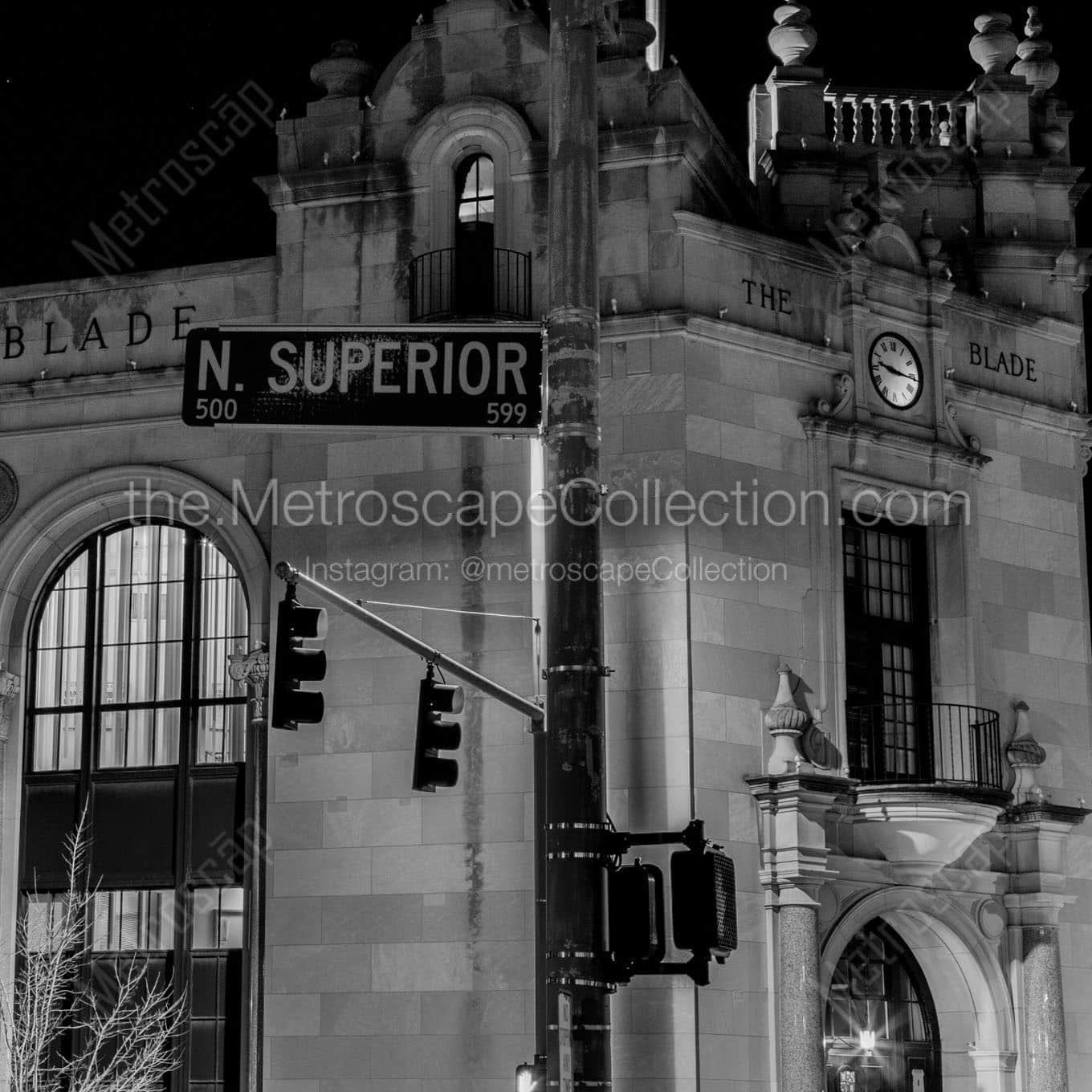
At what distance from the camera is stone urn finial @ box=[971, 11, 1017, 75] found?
3141 centimetres

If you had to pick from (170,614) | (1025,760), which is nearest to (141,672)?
(170,614)

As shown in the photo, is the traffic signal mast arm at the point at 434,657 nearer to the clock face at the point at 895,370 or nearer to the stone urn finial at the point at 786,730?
the stone urn finial at the point at 786,730

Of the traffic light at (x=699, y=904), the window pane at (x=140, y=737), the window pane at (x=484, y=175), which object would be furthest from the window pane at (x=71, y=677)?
the traffic light at (x=699, y=904)

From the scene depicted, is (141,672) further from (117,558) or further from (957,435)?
(957,435)

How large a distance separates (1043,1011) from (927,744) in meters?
Result: 3.96

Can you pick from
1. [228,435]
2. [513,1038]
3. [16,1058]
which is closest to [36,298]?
[228,435]

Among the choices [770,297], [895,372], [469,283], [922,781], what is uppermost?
[469,283]

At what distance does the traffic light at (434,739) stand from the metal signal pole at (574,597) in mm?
3887

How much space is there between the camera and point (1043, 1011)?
2659 centimetres

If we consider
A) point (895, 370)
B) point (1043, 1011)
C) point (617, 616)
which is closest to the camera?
point (617, 616)

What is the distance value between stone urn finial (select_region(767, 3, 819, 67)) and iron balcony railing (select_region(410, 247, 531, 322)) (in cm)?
666

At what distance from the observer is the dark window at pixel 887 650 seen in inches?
1078

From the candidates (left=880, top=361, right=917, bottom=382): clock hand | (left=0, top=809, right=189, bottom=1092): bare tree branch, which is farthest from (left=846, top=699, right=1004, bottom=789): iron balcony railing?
(left=0, top=809, right=189, bottom=1092): bare tree branch

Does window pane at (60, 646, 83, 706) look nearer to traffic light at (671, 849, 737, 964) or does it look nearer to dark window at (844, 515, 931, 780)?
dark window at (844, 515, 931, 780)
